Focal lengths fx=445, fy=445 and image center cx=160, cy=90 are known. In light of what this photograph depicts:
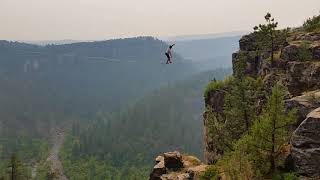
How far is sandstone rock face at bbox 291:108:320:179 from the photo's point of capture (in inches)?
1443

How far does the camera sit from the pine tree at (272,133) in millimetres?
39016

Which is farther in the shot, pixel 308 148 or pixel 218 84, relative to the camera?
pixel 218 84

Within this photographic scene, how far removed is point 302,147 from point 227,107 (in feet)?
72.0

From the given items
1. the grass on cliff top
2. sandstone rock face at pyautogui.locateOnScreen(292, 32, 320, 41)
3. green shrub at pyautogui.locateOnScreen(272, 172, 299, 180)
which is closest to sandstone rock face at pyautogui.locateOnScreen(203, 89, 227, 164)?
the grass on cliff top

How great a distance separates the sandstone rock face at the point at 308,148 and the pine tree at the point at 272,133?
5.26 feet

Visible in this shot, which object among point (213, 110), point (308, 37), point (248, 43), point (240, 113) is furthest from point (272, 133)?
point (248, 43)

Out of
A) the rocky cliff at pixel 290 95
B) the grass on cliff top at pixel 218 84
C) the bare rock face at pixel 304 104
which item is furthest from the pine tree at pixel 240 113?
the grass on cliff top at pixel 218 84

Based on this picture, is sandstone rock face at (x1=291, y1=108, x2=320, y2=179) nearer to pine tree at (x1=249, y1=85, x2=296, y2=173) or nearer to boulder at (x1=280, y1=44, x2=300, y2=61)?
pine tree at (x1=249, y1=85, x2=296, y2=173)

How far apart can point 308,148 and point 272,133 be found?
10.9 feet

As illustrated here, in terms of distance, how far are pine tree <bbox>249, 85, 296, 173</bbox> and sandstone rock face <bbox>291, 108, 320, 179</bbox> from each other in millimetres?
1602

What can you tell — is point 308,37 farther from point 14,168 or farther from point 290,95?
point 14,168

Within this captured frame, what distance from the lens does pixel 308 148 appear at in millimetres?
37281

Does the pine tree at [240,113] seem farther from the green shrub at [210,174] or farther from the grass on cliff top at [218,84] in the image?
the grass on cliff top at [218,84]

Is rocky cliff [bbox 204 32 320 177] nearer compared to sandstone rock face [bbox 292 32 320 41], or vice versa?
rocky cliff [bbox 204 32 320 177]
